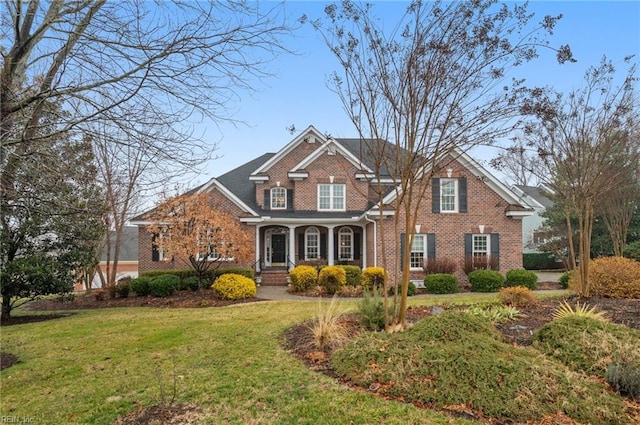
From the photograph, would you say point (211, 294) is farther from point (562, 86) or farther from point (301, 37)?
point (562, 86)

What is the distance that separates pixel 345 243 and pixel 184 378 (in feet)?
56.0

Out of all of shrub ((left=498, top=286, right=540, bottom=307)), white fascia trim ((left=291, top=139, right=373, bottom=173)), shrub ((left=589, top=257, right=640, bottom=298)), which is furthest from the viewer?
white fascia trim ((left=291, top=139, right=373, bottom=173))

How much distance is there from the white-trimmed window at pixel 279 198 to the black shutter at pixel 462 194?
28.8ft

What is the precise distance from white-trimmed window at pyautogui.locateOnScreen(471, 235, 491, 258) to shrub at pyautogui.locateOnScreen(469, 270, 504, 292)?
86.3 inches

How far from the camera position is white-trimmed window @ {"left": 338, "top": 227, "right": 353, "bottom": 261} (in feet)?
71.1

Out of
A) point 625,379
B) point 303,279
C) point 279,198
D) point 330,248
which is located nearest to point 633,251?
point 330,248

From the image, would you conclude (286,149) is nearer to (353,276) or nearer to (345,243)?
(345,243)

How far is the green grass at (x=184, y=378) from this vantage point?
155 inches

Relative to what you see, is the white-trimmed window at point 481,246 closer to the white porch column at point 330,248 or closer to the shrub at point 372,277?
the shrub at point 372,277

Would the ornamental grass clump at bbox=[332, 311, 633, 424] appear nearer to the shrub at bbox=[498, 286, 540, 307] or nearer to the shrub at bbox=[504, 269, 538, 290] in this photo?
the shrub at bbox=[498, 286, 540, 307]

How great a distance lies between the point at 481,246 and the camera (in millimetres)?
18562

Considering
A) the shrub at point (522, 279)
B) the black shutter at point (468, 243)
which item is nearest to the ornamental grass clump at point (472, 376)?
the shrub at point (522, 279)

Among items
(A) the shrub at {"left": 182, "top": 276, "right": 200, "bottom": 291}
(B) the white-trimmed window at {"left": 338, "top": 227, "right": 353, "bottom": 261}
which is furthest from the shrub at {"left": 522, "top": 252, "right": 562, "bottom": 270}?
(A) the shrub at {"left": 182, "top": 276, "right": 200, "bottom": 291}

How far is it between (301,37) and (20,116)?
353cm
